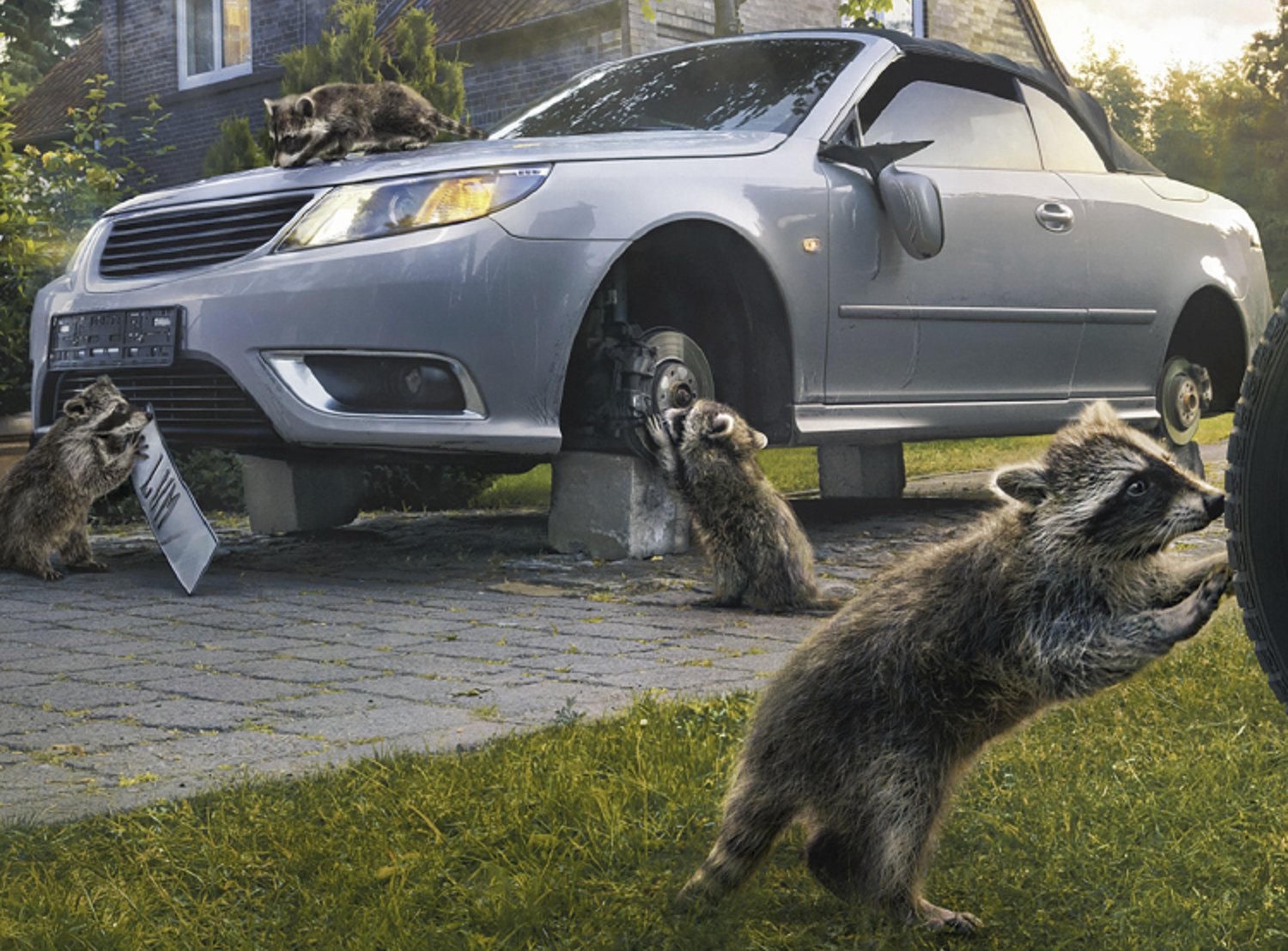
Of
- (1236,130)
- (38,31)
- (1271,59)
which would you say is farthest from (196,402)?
(1271,59)

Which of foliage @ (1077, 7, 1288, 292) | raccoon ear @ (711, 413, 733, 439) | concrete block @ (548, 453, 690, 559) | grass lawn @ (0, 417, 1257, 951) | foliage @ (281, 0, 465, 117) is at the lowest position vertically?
foliage @ (1077, 7, 1288, 292)

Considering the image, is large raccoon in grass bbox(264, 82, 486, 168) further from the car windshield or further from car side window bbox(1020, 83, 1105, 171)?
car side window bbox(1020, 83, 1105, 171)

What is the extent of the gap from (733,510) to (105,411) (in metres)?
2.72

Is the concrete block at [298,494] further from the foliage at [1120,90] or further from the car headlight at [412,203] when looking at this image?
the foliage at [1120,90]

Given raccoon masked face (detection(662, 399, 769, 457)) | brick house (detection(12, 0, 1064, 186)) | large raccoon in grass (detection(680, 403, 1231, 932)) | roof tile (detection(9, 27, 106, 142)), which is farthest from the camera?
roof tile (detection(9, 27, 106, 142))

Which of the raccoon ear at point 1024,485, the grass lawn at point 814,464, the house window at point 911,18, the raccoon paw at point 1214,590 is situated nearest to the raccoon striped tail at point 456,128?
the grass lawn at point 814,464

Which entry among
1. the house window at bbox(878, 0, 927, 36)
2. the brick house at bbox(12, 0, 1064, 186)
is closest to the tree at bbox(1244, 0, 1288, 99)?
the brick house at bbox(12, 0, 1064, 186)

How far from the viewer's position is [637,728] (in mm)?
3635

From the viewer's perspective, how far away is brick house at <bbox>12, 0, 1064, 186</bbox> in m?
16.8

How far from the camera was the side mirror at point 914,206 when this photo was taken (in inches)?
265

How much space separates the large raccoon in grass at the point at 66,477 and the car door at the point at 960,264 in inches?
121

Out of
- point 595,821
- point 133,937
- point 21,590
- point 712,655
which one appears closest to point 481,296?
point 712,655

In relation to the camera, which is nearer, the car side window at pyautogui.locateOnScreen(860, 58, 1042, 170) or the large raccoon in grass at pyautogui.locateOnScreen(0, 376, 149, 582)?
the large raccoon in grass at pyautogui.locateOnScreen(0, 376, 149, 582)

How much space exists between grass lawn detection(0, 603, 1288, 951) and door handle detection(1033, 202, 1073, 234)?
4334 millimetres
